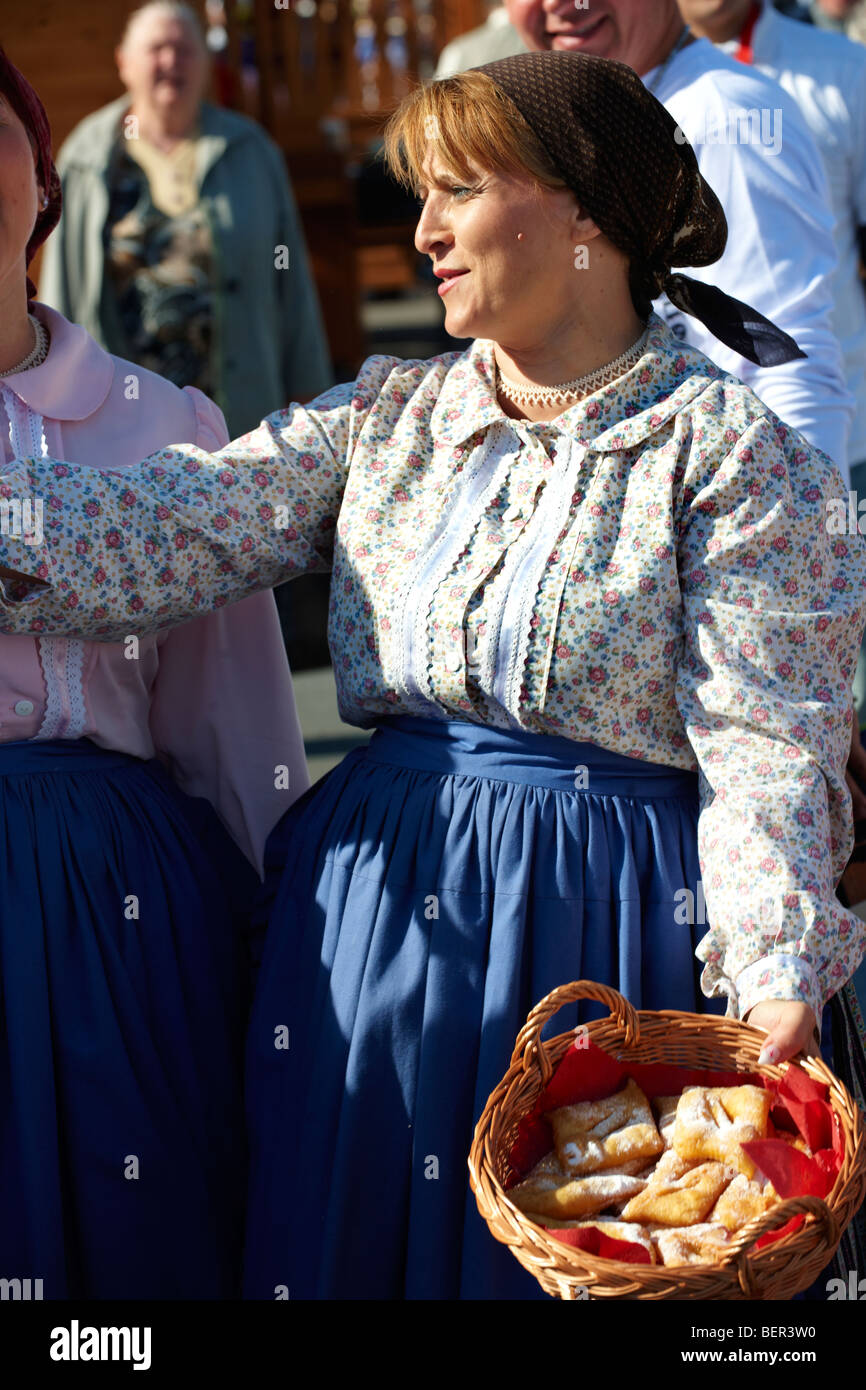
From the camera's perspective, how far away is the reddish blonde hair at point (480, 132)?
201 cm

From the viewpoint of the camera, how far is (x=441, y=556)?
2.08 m

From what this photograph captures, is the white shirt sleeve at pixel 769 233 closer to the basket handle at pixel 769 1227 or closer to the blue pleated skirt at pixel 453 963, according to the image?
the blue pleated skirt at pixel 453 963

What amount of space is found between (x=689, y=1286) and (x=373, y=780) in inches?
33.5

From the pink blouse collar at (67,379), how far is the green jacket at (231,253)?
10.8 feet

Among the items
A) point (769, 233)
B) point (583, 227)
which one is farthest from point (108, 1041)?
point (769, 233)

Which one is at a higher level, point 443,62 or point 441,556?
point 443,62

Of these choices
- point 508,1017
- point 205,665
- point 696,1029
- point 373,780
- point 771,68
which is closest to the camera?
point 696,1029

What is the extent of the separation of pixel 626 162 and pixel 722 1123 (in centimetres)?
115

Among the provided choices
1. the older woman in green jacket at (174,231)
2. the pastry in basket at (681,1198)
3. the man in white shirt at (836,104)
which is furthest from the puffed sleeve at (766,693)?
the older woman in green jacket at (174,231)

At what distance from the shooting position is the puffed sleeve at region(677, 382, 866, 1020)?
1.89 meters

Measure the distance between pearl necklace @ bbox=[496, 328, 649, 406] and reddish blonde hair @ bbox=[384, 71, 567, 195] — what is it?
0.23 meters

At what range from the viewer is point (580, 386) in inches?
83.7

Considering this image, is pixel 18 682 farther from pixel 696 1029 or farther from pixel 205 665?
pixel 696 1029

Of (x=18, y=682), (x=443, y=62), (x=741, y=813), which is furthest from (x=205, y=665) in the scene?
(x=443, y=62)
